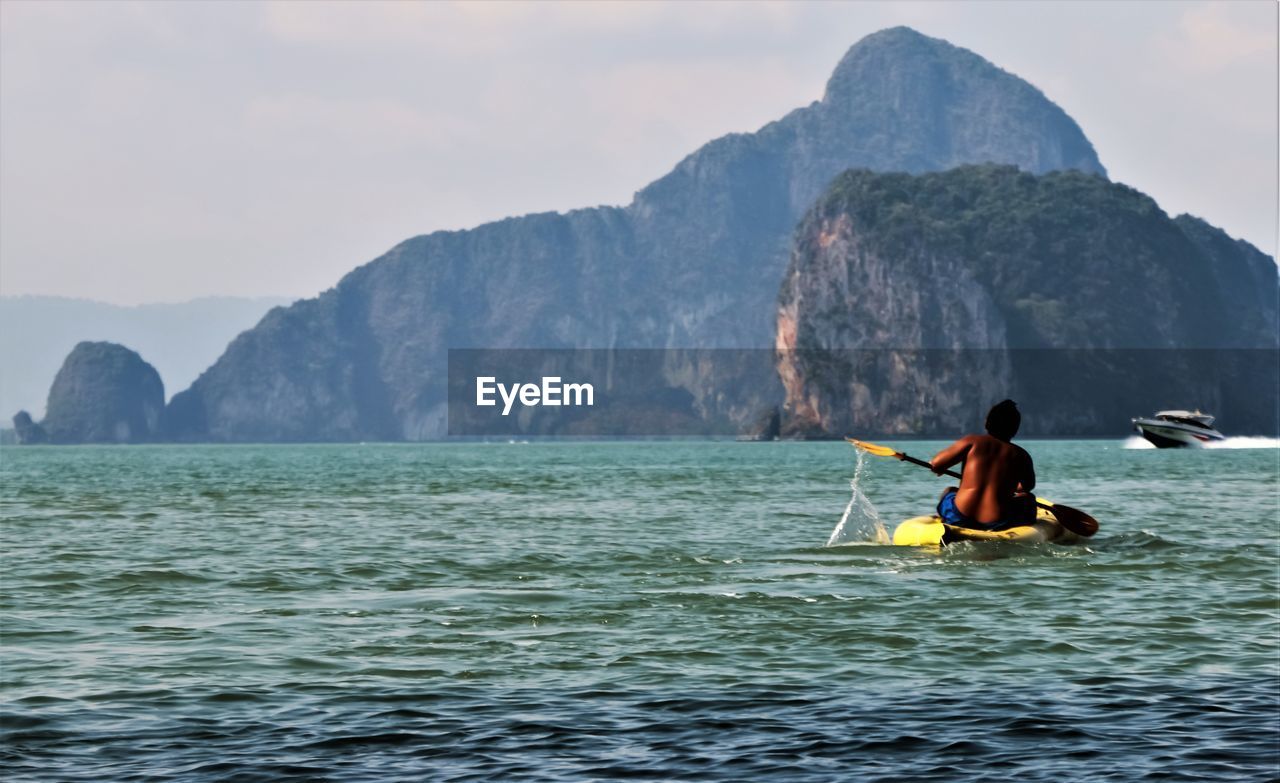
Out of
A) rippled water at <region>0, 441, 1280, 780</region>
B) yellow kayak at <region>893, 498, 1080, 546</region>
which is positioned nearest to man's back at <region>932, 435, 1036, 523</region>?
yellow kayak at <region>893, 498, 1080, 546</region>

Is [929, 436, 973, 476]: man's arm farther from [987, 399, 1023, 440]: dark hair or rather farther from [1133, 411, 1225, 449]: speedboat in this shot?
[1133, 411, 1225, 449]: speedboat

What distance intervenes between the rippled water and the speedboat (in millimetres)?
106681

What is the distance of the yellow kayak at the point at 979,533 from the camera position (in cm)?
2664

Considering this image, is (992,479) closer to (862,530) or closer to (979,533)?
(979,533)

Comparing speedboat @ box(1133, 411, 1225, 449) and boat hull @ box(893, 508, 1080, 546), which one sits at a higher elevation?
speedboat @ box(1133, 411, 1225, 449)

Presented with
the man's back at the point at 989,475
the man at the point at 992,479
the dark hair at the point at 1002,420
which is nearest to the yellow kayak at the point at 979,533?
the man at the point at 992,479

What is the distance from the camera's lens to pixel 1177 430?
139 metres

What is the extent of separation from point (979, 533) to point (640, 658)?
1070 centimetres

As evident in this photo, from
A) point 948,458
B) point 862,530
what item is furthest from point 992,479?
point 862,530

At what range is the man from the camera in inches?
957

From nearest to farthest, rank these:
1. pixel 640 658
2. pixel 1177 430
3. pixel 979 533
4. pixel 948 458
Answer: pixel 640 658 < pixel 948 458 < pixel 979 533 < pixel 1177 430

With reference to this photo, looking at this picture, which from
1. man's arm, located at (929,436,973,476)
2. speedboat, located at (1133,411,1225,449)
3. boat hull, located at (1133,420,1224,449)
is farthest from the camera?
Result: speedboat, located at (1133,411,1225,449)

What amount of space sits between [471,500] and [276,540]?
2340 centimetres

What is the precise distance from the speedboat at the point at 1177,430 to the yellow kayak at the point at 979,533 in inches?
4468
